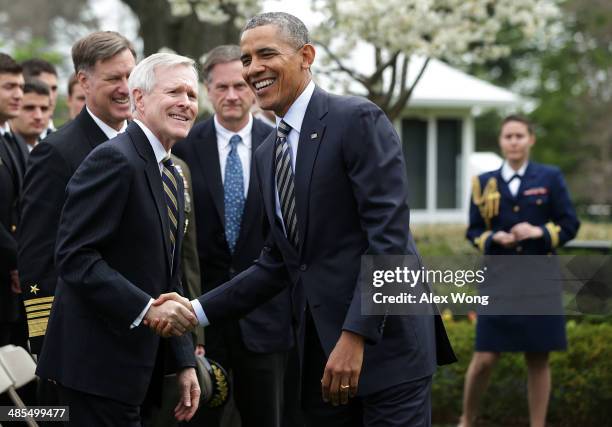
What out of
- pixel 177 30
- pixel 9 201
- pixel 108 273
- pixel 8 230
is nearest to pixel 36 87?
pixel 9 201

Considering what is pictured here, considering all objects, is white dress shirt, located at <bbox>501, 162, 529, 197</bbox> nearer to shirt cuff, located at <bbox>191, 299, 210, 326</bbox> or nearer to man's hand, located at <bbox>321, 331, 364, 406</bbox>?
shirt cuff, located at <bbox>191, 299, 210, 326</bbox>

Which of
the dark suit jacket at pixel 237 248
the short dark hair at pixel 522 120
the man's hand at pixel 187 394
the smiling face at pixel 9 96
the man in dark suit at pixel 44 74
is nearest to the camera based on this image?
the man's hand at pixel 187 394

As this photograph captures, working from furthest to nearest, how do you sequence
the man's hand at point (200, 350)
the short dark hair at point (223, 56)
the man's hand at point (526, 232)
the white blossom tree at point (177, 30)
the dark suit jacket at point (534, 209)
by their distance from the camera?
1. the white blossom tree at point (177, 30)
2. the dark suit jacket at point (534, 209)
3. the man's hand at point (526, 232)
4. the short dark hair at point (223, 56)
5. the man's hand at point (200, 350)

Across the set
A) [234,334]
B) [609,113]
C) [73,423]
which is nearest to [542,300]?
[234,334]

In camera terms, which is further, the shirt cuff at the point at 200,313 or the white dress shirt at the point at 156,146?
the shirt cuff at the point at 200,313

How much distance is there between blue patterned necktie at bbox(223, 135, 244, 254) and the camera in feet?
19.5

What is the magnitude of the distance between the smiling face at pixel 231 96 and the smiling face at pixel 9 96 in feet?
4.47

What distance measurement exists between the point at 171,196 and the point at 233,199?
5.39 feet

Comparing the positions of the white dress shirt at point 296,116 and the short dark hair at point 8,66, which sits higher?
the short dark hair at point 8,66

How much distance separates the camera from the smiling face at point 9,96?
6.59 meters

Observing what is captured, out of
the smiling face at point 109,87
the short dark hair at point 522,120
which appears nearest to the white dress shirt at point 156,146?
the smiling face at point 109,87

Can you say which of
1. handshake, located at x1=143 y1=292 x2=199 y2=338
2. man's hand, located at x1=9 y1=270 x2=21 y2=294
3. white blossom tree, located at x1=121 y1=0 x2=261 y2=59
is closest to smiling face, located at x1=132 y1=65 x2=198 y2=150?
handshake, located at x1=143 y1=292 x2=199 y2=338

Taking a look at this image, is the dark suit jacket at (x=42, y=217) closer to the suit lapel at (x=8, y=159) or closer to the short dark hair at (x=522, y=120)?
the suit lapel at (x=8, y=159)

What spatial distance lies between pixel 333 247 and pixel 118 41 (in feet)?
5.75
